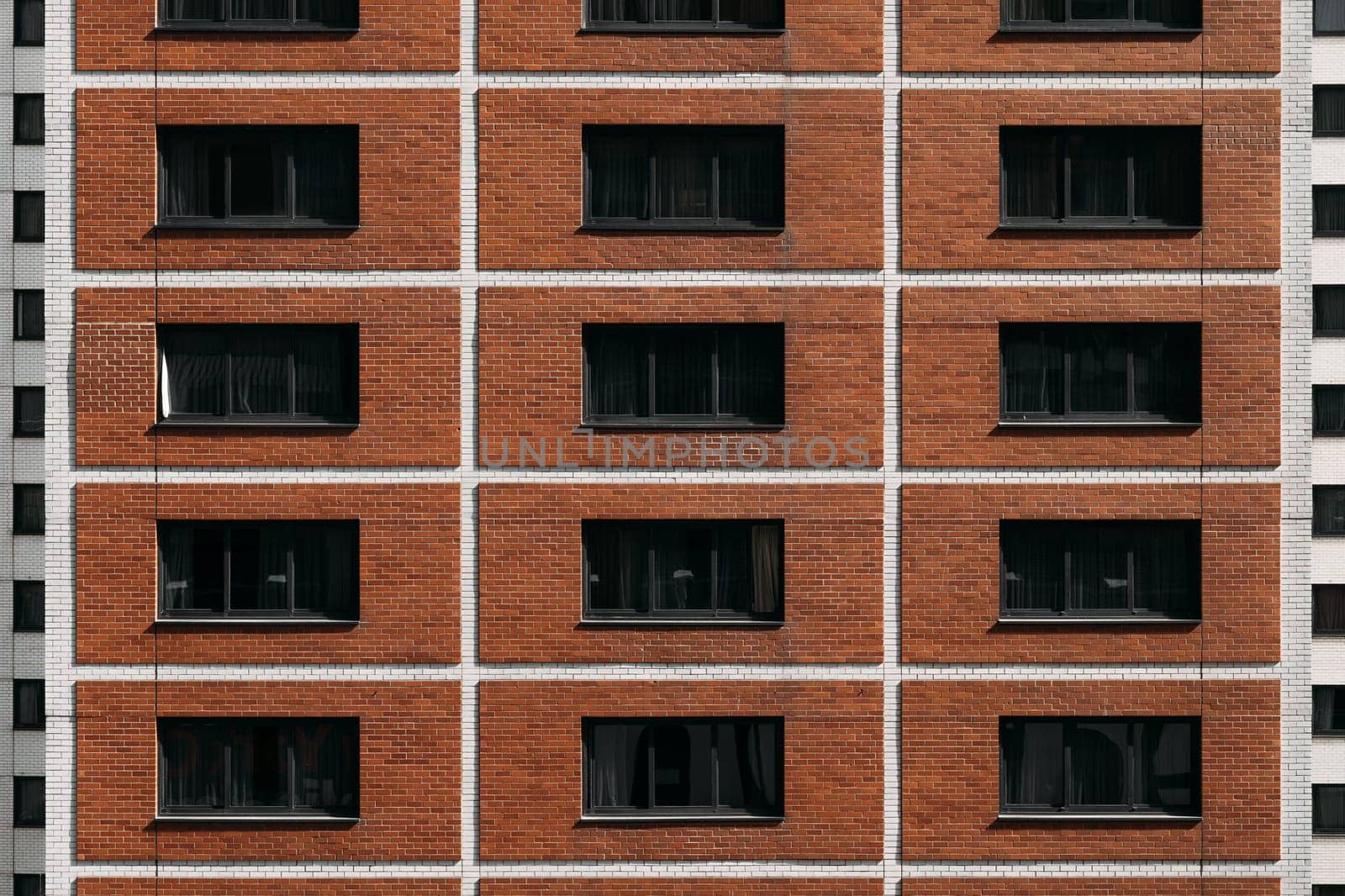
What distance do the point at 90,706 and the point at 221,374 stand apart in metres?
4.99

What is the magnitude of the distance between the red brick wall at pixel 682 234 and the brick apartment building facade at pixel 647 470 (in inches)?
2.1

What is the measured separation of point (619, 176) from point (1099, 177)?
6.96m

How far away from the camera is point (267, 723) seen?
17.8 meters

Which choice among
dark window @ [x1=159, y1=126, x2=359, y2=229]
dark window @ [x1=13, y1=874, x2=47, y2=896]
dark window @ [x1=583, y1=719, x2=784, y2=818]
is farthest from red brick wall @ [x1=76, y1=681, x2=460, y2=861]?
dark window @ [x1=13, y1=874, x2=47, y2=896]

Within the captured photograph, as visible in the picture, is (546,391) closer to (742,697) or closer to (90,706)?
(742,697)

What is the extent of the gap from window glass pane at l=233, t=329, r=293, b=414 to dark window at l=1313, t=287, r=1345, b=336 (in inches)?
993

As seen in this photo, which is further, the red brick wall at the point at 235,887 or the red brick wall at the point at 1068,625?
the red brick wall at the point at 1068,625

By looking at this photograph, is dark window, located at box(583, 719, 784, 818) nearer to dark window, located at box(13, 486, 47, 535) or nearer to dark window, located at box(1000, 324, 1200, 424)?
dark window, located at box(1000, 324, 1200, 424)

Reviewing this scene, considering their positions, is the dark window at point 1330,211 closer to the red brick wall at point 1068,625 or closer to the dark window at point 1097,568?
the red brick wall at point 1068,625

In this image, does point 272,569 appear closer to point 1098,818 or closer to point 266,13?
point 266,13

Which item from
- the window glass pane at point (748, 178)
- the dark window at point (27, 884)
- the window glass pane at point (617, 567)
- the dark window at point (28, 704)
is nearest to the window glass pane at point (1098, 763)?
the window glass pane at point (617, 567)

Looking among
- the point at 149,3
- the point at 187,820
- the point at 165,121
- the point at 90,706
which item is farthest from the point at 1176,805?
the point at 149,3

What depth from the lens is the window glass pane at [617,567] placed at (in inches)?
707

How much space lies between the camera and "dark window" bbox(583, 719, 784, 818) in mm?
17875
